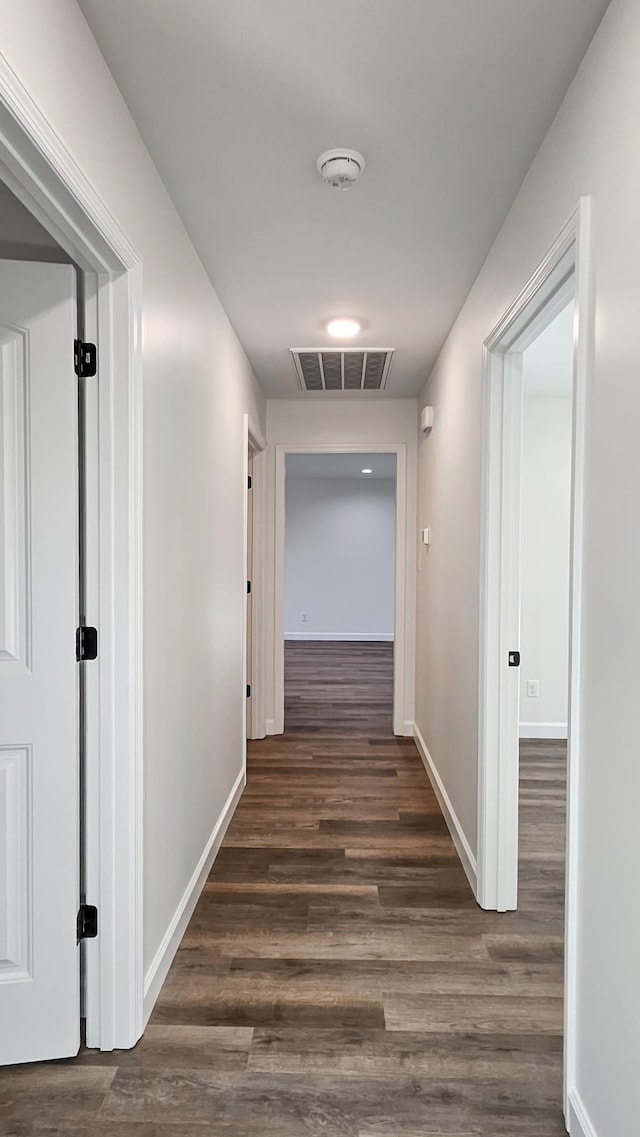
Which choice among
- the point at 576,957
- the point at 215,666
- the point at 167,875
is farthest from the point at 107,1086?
the point at 215,666

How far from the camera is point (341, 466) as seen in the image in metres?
8.87

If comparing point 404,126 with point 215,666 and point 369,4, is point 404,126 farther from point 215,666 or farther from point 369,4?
point 215,666

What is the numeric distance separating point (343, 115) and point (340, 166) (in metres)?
0.17

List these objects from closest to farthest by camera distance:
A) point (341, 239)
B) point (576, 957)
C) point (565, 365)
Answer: point (576, 957), point (341, 239), point (565, 365)

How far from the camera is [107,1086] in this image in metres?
1.65

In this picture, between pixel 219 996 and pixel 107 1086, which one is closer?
pixel 107 1086

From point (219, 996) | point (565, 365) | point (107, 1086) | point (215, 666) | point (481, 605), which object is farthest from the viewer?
point (565, 365)

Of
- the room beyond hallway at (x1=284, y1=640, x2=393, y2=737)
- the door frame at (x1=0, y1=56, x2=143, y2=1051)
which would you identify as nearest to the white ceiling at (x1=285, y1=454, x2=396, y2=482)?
the room beyond hallway at (x1=284, y1=640, x2=393, y2=737)

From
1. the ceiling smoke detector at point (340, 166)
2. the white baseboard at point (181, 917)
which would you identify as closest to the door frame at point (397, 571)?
the white baseboard at point (181, 917)

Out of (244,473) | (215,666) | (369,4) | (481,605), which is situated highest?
(369,4)

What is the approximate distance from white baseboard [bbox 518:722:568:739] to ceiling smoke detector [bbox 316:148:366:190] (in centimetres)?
389

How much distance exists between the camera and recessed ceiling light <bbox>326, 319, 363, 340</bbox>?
3.22 meters

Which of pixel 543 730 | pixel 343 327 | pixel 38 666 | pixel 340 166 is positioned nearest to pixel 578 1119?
pixel 38 666

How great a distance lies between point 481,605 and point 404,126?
1.52 meters
